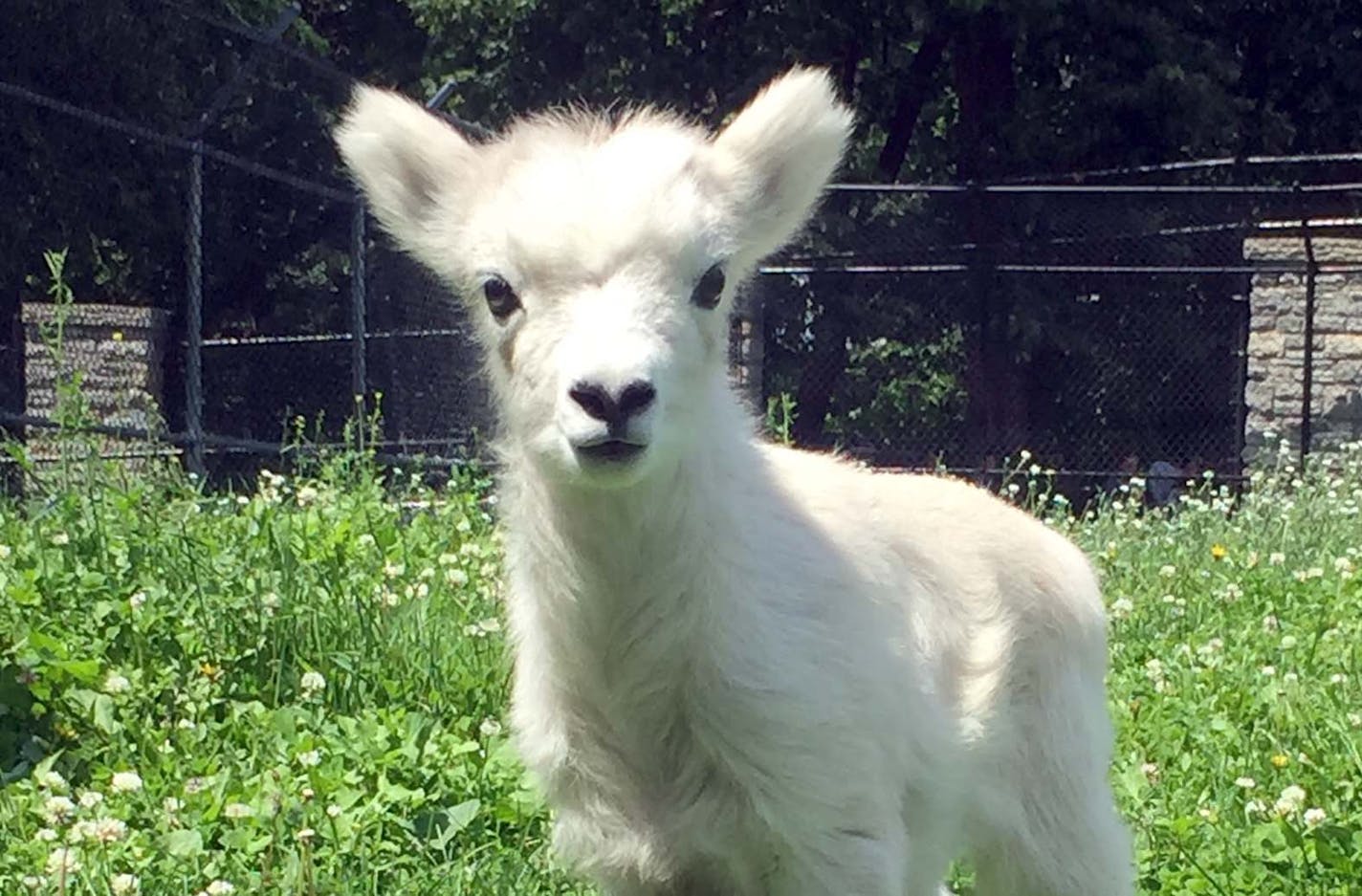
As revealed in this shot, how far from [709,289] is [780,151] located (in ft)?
1.61

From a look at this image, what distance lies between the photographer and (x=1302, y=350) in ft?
53.3

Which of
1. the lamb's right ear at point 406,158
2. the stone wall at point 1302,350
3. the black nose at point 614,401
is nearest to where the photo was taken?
the black nose at point 614,401

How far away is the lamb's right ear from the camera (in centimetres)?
393

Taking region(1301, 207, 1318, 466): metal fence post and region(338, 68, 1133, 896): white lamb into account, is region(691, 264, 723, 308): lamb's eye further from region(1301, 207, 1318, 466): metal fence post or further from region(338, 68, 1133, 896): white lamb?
region(1301, 207, 1318, 466): metal fence post

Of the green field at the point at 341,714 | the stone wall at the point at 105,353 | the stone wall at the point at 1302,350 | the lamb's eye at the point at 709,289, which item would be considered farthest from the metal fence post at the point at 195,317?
the stone wall at the point at 1302,350

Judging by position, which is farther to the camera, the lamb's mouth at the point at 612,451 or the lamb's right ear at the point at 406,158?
the lamb's right ear at the point at 406,158

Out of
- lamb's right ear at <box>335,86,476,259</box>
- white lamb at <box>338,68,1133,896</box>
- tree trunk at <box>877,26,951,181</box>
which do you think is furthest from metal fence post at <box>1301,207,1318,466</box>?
lamb's right ear at <box>335,86,476,259</box>

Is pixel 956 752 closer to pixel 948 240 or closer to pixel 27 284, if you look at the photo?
pixel 27 284

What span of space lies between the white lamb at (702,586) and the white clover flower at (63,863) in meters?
0.87

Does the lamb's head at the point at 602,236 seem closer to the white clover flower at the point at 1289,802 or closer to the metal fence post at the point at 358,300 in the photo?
the white clover flower at the point at 1289,802

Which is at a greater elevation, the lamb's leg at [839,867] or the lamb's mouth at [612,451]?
the lamb's mouth at [612,451]

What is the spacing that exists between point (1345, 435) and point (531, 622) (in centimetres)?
1356

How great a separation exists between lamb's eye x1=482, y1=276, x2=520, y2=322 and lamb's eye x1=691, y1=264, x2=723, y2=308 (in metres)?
0.33

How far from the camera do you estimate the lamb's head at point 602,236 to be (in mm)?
3148
